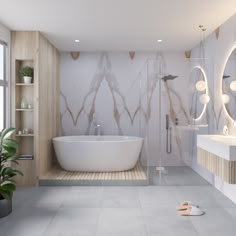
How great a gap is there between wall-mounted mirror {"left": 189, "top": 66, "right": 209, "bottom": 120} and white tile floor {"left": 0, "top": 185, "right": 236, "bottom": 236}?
127 centimetres

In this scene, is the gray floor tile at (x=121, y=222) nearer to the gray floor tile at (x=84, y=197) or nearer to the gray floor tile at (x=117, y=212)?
the gray floor tile at (x=117, y=212)

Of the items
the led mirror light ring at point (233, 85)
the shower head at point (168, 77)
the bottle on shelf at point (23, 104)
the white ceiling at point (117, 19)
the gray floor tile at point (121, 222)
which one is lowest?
the gray floor tile at point (121, 222)

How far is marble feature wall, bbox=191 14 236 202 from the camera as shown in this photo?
4.07 meters

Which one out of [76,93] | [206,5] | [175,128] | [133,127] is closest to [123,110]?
[133,127]

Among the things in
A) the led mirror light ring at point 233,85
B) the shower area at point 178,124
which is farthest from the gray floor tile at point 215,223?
the led mirror light ring at point 233,85

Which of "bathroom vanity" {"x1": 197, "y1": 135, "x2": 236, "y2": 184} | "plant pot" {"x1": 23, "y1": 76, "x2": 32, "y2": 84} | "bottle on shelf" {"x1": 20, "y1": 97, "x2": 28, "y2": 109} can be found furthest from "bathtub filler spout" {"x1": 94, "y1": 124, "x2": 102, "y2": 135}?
"bathroom vanity" {"x1": 197, "y1": 135, "x2": 236, "y2": 184}

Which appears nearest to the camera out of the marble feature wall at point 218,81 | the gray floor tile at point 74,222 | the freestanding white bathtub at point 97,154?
the gray floor tile at point 74,222

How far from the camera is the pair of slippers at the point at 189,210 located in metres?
3.44

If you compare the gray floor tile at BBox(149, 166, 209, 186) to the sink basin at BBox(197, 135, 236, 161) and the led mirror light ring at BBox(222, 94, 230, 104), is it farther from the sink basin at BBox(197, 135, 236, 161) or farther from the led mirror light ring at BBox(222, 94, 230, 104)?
the led mirror light ring at BBox(222, 94, 230, 104)

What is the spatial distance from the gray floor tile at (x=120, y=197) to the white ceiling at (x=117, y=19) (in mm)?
2525

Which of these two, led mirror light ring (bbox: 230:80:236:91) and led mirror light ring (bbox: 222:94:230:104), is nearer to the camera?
led mirror light ring (bbox: 230:80:236:91)

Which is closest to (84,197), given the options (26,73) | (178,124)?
(178,124)

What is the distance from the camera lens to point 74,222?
3.19 meters

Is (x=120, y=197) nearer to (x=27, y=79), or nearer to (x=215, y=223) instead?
(x=215, y=223)
